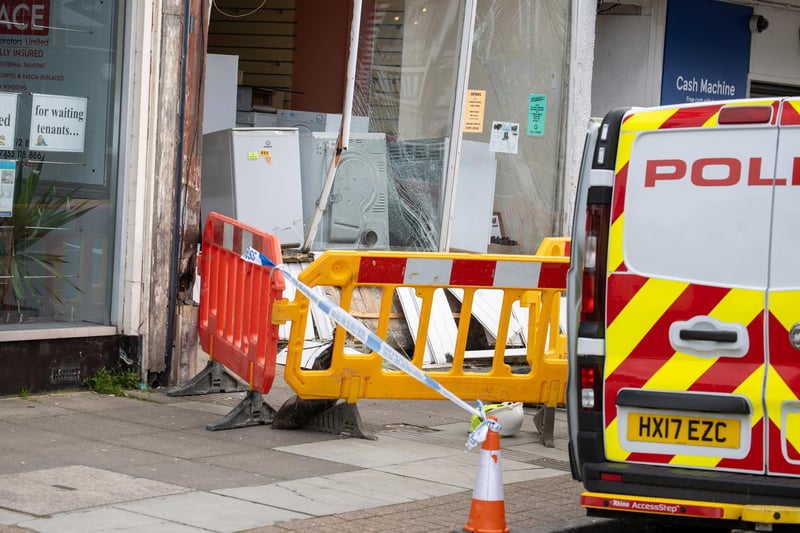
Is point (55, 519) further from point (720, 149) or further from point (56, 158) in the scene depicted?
point (56, 158)

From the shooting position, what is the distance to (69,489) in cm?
639

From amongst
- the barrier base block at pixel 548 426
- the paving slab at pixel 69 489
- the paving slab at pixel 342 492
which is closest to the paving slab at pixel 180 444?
the paving slab at pixel 69 489

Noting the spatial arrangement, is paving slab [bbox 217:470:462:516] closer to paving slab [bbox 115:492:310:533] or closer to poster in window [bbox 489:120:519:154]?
paving slab [bbox 115:492:310:533]

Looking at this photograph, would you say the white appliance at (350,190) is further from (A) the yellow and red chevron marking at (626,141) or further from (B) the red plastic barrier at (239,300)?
(A) the yellow and red chevron marking at (626,141)

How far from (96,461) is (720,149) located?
12.9ft

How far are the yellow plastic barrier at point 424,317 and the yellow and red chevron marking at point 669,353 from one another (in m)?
2.59

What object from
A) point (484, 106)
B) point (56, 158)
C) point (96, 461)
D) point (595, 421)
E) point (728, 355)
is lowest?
point (96, 461)

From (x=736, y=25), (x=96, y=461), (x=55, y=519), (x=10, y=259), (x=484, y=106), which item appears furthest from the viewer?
(x=736, y=25)

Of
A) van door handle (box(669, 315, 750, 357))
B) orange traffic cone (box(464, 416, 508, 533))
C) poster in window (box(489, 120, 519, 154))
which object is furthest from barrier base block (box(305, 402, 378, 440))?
poster in window (box(489, 120, 519, 154))

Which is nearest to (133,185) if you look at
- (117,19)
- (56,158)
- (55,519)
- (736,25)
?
(56,158)

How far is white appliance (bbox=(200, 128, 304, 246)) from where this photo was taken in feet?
35.7

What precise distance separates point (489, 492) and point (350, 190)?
6.28m

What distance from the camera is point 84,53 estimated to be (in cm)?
936

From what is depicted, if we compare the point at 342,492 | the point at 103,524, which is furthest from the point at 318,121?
the point at 103,524
